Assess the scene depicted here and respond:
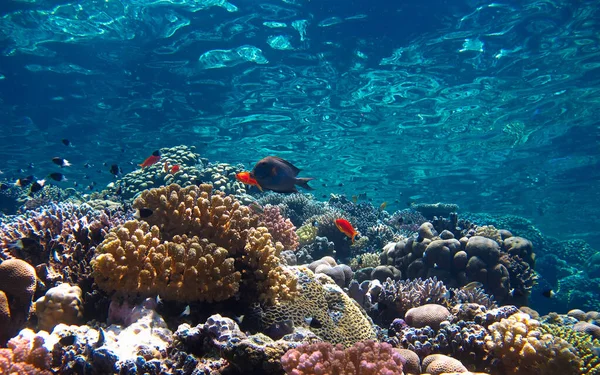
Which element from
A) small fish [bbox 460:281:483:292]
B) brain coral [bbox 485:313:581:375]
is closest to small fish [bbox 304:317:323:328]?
brain coral [bbox 485:313:581:375]

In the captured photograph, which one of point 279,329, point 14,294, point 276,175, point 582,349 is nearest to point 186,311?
point 279,329

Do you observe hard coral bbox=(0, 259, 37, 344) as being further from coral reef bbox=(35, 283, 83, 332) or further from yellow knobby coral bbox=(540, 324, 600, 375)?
yellow knobby coral bbox=(540, 324, 600, 375)

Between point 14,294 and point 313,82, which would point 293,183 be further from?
point 313,82

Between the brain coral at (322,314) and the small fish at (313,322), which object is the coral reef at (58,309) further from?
the small fish at (313,322)

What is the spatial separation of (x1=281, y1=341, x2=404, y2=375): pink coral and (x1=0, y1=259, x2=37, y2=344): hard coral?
112 inches

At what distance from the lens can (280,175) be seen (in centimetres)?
525

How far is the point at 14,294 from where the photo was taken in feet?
10.8

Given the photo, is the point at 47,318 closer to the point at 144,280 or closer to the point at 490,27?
the point at 144,280

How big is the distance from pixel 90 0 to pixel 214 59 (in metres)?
5.60

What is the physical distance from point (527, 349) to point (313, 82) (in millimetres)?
16735

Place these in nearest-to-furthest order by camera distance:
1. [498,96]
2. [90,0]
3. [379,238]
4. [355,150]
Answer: [379,238] → [90,0] → [498,96] → [355,150]

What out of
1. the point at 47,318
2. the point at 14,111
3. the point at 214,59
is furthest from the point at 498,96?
the point at 14,111

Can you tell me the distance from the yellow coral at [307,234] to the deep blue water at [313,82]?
9.68 m

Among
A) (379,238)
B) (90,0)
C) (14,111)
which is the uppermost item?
(90,0)
